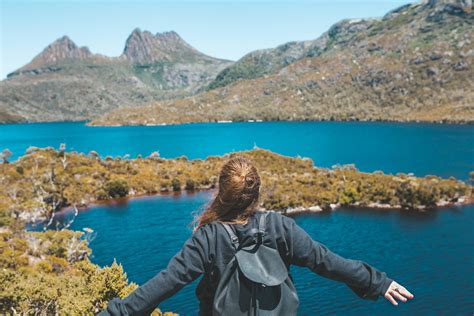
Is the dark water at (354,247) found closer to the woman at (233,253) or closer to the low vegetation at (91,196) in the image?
the low vegetation at (91,196)

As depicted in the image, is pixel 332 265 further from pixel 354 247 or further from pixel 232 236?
pixel 354 247

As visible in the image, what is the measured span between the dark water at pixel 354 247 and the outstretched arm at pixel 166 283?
19988 millimetres

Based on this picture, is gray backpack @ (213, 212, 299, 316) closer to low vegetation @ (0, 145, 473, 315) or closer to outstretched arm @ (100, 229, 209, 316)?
outstretched arm @ (100, 229, 209, 316)

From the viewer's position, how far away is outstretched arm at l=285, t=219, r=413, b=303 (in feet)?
11.8

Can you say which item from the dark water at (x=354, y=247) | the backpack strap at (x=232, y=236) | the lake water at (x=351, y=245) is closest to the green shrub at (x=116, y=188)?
the lake water at (x=351, y=245)

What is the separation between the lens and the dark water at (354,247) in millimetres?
28641

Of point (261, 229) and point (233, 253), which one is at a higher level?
point (261, 229)

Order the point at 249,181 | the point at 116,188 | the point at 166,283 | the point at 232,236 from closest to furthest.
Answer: the point at 166,283, the point at 232,236, the point at 249,181, the point at 116,188

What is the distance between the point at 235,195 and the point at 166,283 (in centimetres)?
96

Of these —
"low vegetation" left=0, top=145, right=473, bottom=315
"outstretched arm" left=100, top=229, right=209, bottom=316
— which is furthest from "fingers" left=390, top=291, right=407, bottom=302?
"low vegetation" left=0, top=145, right=473, bottom=315

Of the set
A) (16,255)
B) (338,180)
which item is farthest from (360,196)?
(16,255)

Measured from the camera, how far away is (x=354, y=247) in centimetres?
3981

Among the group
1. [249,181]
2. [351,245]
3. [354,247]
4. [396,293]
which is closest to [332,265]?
[396,293]

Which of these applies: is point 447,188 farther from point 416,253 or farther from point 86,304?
point 86,304
